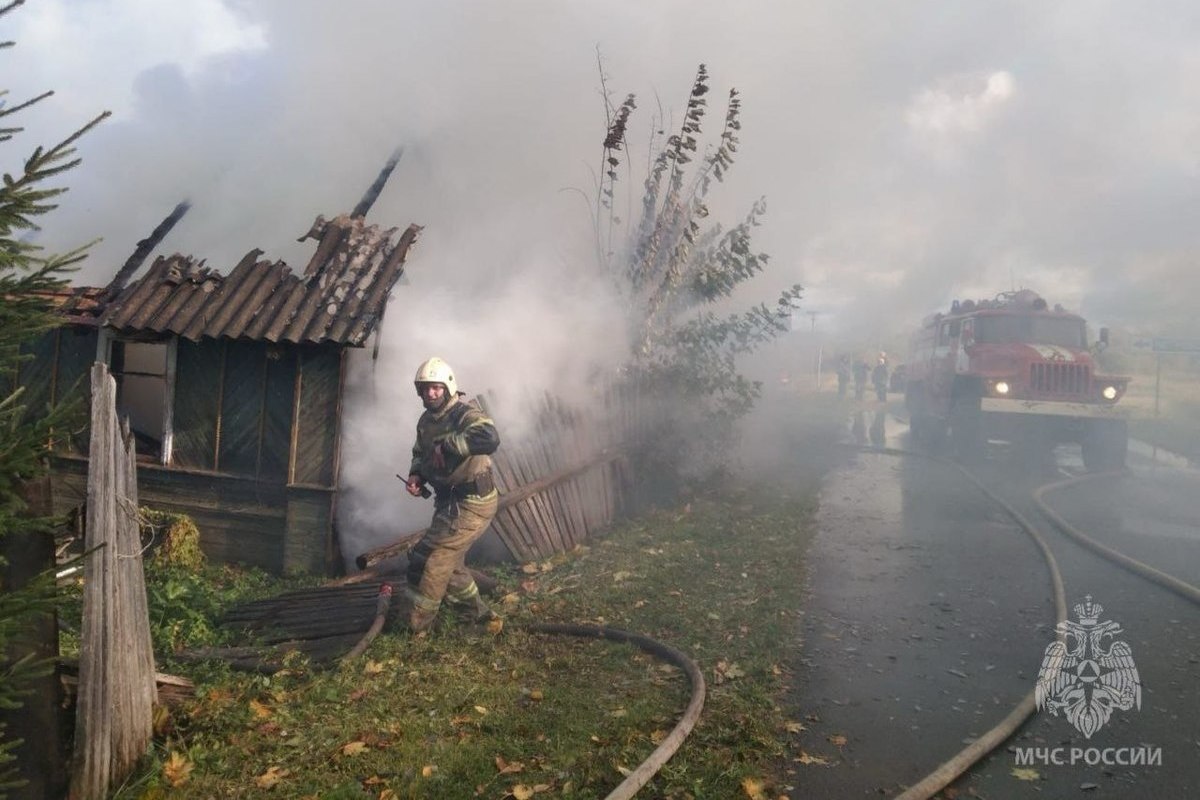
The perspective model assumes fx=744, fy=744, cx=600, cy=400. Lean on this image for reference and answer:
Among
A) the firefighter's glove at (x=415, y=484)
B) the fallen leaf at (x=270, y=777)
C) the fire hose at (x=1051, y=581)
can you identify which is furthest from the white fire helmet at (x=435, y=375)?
the fire hose at (x=1051, y=581)

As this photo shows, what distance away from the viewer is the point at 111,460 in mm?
3398

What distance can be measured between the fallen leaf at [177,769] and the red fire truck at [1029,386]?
1409cm

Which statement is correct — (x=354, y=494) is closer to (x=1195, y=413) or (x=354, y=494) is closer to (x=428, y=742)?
(x=428, y=742)

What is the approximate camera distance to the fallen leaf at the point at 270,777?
140 inches

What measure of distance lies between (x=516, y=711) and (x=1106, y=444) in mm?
13802

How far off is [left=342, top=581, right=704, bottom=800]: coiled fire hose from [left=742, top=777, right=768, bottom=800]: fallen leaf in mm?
387

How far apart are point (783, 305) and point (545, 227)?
3.94 meters

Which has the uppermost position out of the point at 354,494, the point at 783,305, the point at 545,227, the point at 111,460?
the point at 545,227

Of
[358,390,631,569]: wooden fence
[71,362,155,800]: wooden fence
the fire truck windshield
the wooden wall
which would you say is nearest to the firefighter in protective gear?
[358,390,631,569]: wooden fence

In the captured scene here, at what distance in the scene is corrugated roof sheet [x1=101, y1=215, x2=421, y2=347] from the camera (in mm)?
7164

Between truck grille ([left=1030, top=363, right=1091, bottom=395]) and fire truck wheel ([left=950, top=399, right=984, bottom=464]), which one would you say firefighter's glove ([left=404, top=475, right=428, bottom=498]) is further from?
truck grille ([left=1030, top=363, right=1091, bottom=395])

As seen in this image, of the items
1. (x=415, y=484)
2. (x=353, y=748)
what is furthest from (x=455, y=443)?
(x=353, y=748)

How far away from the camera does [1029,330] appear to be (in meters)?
14.8

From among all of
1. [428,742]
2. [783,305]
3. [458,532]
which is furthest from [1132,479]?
[428,742]
